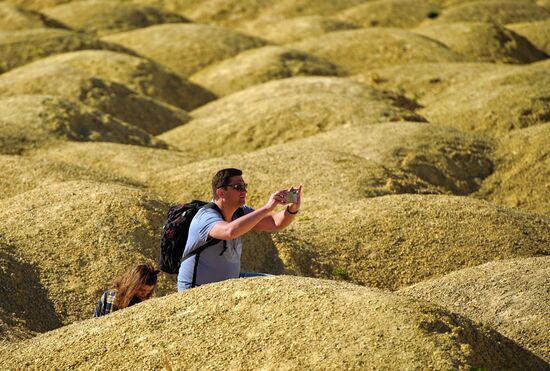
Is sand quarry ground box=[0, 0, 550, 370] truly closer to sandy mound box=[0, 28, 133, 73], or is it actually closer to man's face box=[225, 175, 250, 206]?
sandy mound box=[0, 28, 133, 73]

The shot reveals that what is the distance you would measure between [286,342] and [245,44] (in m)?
32.1

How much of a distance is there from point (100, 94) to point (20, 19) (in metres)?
15.0

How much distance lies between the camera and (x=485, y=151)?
79.6ft

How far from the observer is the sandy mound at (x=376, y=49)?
1542 inches

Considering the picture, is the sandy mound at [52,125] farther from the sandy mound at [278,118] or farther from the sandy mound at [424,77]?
the sandy mound at [424,77]

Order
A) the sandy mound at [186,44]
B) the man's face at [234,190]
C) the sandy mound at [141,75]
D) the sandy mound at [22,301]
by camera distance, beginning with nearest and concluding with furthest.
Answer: the man's face at [234,190] < the sandy mound at [22,301] < the sandy mound at [141,75] < the sandy mound at [186,44]

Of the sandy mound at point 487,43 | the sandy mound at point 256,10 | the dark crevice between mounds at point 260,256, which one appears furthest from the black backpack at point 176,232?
the sandy mound at point 256,10

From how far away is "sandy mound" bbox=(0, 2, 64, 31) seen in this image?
4234 centimetres

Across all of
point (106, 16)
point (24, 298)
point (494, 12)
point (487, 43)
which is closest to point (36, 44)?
point (106, 16)

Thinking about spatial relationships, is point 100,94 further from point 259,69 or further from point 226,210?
point 226,210

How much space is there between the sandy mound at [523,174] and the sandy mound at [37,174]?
8.20 meters

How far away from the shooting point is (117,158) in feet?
73.8

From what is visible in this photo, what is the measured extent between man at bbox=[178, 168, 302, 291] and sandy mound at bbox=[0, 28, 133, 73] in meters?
26.3

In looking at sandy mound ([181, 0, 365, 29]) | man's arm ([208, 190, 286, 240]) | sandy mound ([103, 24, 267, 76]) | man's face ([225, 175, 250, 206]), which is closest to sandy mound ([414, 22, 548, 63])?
sandy mound ([103, 24, 267, 76])
